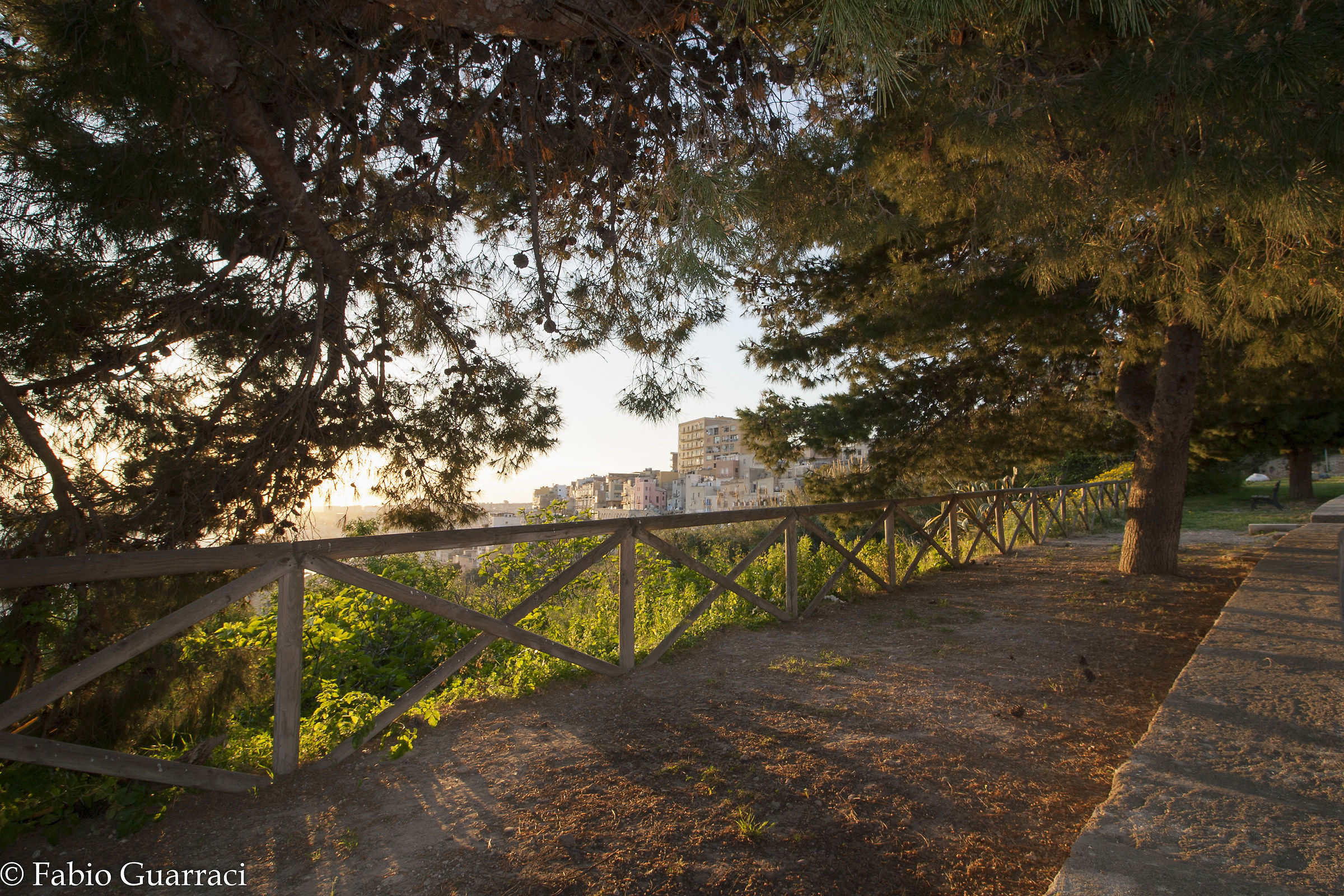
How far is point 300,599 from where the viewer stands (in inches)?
113

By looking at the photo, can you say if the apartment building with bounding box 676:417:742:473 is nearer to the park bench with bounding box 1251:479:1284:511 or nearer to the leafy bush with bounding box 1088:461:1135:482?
the leafy bush with bounding box 1088:461:1135:482

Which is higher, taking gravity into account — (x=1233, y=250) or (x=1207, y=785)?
(x=1233, y=250)

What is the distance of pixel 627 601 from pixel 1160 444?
5.89 metres

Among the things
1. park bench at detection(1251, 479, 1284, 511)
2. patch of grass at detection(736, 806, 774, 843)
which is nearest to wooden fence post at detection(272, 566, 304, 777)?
patch of grass at detection(736, 806, 774, 843)

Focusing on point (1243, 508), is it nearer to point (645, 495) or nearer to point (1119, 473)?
point (1119, 473)

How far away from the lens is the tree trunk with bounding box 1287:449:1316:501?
65.3ft

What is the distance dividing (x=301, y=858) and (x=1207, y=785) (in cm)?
277

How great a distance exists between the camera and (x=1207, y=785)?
219 cm

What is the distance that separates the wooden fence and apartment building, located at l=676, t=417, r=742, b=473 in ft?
5.01

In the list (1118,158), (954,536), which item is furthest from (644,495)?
(1118,158)

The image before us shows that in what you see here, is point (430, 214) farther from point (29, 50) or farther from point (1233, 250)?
point (1233, 250)

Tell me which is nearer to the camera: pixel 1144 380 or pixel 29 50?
pixel 29 50

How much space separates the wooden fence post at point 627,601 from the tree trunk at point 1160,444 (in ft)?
18.4

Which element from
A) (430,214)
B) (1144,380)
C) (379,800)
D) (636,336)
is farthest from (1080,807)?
(1144,380)
